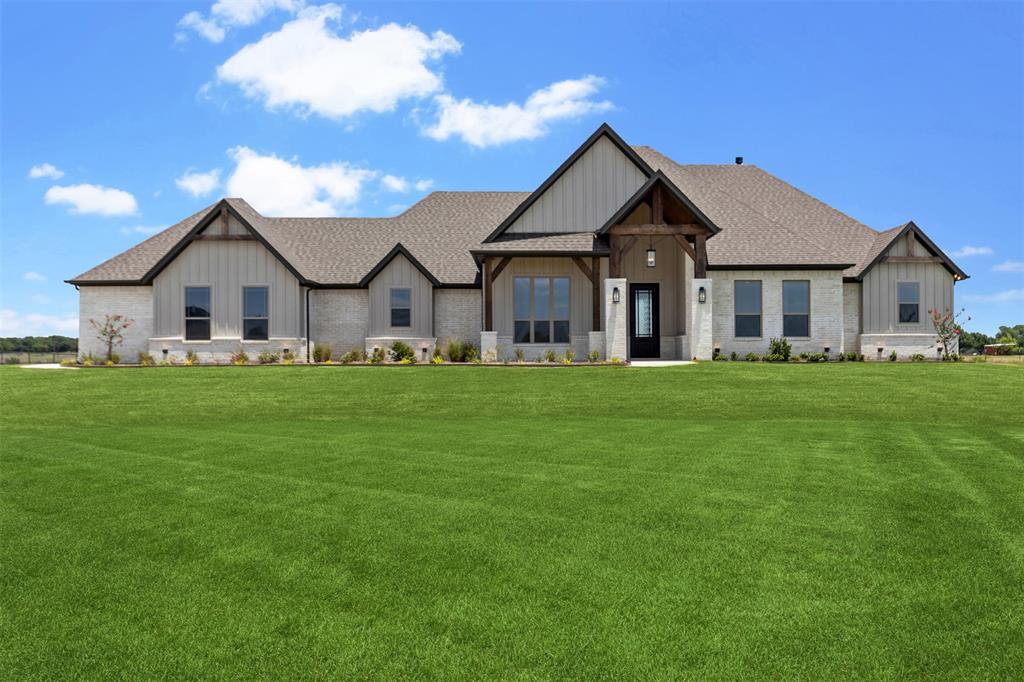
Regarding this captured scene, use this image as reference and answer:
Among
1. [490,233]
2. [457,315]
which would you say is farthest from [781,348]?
[490,233]

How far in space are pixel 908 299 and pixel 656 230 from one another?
10959 millimetres

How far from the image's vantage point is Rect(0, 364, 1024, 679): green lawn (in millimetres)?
3611

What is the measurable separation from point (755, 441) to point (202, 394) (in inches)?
483

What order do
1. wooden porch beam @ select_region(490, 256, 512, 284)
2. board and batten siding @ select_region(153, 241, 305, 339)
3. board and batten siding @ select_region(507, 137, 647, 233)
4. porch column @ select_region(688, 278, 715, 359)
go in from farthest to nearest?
board and batten siding @ select_region(153, 241, 305, 339) < board and batten siding @ select_region(507, 137, 647, 233) < wooden porch beam @ select_region(490, 256, 512, 284) < porch column @ select_region(688, 278, 715, 359)

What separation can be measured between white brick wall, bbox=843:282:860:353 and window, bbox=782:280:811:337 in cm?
205

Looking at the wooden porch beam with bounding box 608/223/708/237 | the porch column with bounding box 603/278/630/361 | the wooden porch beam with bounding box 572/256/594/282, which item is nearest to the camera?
the wooden porch beam with bounding box 608/223/708/237

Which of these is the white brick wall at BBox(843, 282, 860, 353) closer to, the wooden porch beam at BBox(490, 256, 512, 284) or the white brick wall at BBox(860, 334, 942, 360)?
the white brick wall at BBox(860, 334, 942, 360)

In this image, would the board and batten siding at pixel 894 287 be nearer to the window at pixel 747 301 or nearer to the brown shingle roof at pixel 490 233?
the brown shingle roof at pixel 490 233

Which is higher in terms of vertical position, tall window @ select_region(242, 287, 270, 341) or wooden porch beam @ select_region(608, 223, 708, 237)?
wooden porch beam @ select_region(608, 223, 708, 237)

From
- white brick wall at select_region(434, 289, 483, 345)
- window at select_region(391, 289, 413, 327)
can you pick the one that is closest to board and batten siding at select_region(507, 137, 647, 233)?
white brick wall at select_region(434, 289, 483, 345)

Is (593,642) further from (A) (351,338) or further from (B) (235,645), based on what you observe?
(A) (351,338)

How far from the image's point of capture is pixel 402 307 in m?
26.3

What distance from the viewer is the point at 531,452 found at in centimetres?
889

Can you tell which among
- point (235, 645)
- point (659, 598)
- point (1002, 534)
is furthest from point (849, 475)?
point (235, 645)
